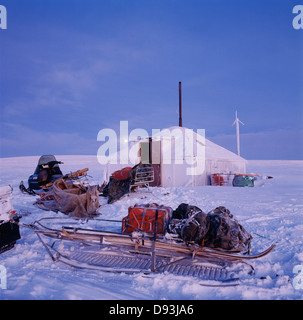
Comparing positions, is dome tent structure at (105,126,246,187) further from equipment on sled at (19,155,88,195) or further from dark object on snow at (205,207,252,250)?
dark object on snow at (205,207,252,250)

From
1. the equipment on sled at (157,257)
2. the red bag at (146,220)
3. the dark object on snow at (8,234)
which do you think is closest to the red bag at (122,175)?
the red bag at (146,220)

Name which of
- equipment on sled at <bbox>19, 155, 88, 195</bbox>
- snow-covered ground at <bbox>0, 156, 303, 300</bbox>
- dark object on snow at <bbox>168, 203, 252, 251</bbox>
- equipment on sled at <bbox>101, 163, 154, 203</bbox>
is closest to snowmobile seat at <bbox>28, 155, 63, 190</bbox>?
equipment on sled at <bbox>19, 155, 88, 195</bbox>

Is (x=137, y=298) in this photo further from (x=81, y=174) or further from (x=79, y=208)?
(x=81, y=174)

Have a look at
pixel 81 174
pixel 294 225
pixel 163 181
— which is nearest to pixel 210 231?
pixel 294 225

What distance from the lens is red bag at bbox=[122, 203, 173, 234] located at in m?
4.49

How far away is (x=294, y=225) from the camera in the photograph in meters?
6.00

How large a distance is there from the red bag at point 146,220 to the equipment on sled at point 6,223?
1963mm

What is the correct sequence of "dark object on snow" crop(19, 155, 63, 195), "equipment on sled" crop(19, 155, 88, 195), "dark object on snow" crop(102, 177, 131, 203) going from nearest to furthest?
"dark object on snow" crop(102, 177, 131, 203) → "equipment on sled" crop(19, 155, 88, 195) → "dark object on snow" crop(19, 155, 63, 195)

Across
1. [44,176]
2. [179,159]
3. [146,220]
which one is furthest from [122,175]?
[146,220]

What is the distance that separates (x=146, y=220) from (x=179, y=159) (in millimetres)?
9153

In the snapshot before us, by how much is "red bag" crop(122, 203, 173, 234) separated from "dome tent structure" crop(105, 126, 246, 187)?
28.8 ft

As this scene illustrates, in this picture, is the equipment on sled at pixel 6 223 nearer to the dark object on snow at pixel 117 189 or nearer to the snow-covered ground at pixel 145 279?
the snow-covered ground at pixel 145 279

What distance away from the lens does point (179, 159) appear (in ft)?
44.3

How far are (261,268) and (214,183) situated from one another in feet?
32.7
